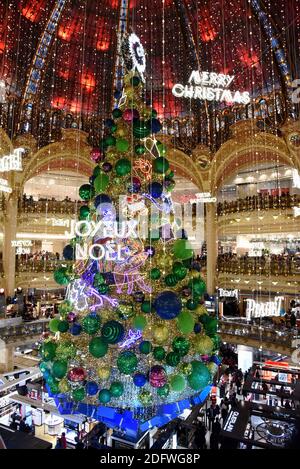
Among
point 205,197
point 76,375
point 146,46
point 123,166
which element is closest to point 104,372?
point 76,375

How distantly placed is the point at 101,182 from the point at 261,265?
13174mm

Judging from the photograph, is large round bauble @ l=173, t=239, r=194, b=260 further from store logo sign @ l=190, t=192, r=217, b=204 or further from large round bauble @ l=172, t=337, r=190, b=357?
store logo sign @ l=190, t=192, r=217, b=204

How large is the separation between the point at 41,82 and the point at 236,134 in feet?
36.6

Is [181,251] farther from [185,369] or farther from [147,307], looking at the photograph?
[185,369]

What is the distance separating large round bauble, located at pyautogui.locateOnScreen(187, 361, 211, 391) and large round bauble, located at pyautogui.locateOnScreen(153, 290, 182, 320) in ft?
3.25

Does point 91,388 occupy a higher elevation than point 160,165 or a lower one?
lower

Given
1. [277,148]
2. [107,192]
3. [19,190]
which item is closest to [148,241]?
[107,192]

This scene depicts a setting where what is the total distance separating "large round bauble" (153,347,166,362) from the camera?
5.46 metres

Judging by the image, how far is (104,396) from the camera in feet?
17.4

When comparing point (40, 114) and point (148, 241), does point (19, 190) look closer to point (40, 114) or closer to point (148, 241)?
point (40, 114)

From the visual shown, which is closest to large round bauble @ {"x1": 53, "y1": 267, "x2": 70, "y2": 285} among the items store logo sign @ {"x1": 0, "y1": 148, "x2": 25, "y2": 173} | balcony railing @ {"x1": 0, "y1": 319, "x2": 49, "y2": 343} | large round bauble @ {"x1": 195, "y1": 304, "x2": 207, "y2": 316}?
large round bauble @ {"x1": 195, "y1": 304, "x2": 207, "y2": 316}

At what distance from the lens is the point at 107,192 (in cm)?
628
